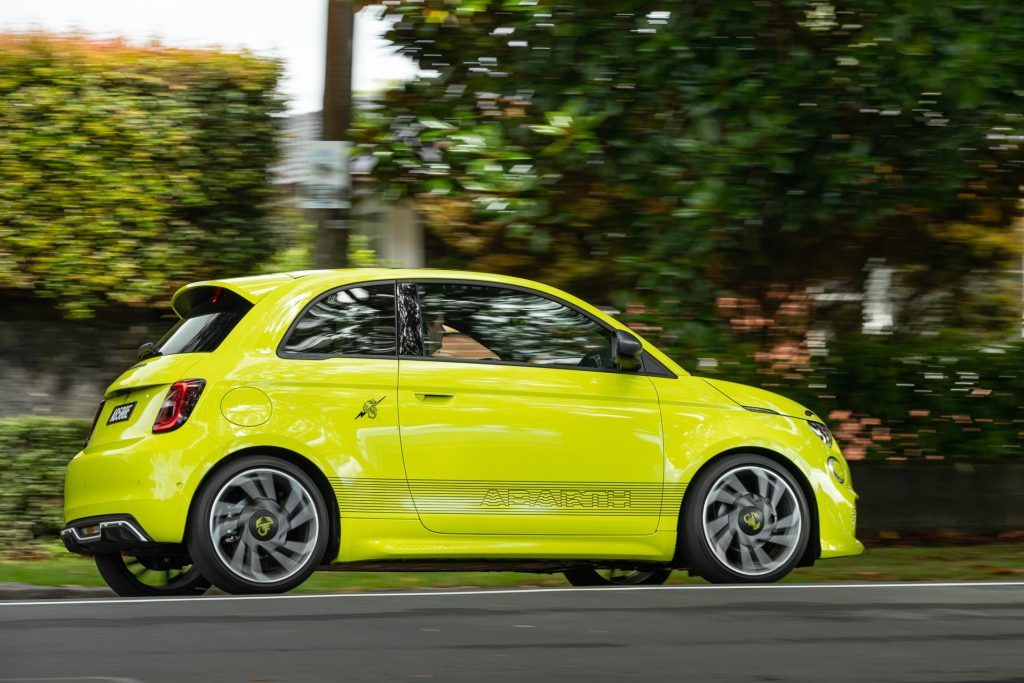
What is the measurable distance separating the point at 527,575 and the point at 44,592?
318cm

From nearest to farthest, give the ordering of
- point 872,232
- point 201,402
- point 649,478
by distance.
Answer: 1. point 201,402
2. point 649,478
3. point 872,232

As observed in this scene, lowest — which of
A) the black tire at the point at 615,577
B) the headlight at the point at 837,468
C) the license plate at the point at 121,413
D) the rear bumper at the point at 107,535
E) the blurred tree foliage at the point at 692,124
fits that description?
the black tire at the point at 615,577

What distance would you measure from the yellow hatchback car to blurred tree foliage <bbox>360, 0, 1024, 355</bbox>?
2.61 metres

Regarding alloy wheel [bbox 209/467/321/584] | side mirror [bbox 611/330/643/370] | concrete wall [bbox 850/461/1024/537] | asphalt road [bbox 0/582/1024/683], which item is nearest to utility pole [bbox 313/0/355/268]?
side mirror [bbox 611/330/643/370]

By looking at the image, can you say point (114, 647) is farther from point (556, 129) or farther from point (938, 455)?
point (938, 455)

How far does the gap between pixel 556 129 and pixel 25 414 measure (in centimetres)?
545

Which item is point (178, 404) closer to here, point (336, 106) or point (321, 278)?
point (321, 278)

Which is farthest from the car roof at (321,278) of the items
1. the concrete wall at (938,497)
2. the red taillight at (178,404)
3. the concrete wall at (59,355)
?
the concrete wall at (938,497)

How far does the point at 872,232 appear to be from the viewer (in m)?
13.0

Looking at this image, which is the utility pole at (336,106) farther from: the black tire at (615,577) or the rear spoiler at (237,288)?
the black tire at (615,577)

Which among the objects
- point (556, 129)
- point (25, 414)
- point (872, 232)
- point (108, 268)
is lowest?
point (25, 414)

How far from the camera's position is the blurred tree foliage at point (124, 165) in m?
13.4

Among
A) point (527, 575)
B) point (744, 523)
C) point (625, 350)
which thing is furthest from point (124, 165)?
point (744, 523)

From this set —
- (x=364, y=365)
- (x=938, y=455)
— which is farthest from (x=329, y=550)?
(x=938, y=455)
